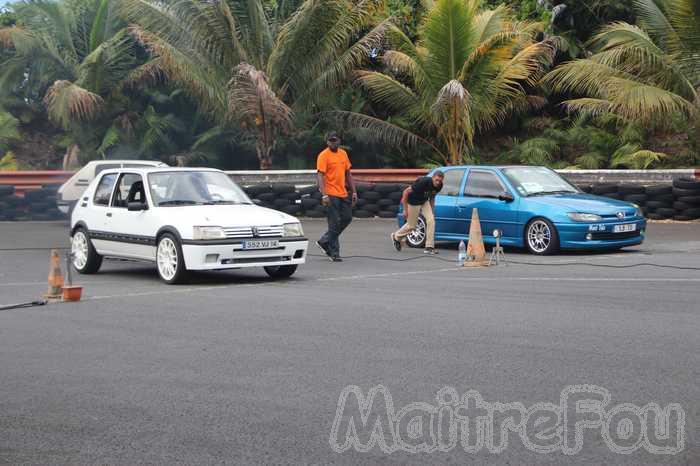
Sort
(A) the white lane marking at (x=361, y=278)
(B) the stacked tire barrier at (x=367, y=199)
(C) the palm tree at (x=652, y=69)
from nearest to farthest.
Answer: (A) the white lane marking at (x=361, y=278)
(B) the stacked tire barrier at (x=367, y=199)
(C) the palm tree at (x=652, y=69)

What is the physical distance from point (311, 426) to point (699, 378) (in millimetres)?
2717

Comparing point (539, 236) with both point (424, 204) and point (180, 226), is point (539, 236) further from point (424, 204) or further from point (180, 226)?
point (180, 226)

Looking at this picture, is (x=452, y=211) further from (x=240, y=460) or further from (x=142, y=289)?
(x=240, y=460)

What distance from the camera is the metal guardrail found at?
24359mm

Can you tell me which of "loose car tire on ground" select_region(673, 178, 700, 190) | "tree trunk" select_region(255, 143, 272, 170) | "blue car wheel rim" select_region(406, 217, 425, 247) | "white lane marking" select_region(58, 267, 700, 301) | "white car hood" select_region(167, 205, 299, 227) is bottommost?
"white lane marking" select_region(58, 267, 700, 301)

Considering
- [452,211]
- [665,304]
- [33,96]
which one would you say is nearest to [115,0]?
[33,96]

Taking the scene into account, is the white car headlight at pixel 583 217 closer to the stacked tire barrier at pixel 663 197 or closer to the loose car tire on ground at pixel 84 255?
the stacked tire barrier at pixel 663 197

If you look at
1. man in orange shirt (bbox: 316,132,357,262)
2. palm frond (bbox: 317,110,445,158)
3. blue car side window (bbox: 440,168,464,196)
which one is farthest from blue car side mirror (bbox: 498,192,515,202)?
palm frond (bbox: 317,110,445,158)

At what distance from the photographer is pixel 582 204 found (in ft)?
56.1

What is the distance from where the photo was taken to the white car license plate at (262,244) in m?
13.2

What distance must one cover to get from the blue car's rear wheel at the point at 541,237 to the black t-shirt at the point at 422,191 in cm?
164

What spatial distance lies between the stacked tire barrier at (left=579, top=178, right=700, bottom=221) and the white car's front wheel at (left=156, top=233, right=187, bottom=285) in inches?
479

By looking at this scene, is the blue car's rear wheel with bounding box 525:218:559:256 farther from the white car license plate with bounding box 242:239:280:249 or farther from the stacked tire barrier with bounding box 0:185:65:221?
the stacked tire barrier with bounding box 0:185:65:221

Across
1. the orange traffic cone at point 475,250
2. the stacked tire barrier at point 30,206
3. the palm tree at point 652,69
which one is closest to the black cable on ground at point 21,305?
the orange traffic cone at point 475,250
